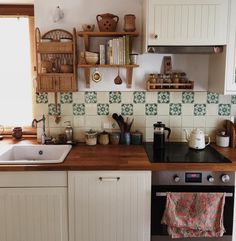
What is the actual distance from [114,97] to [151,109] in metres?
0.34

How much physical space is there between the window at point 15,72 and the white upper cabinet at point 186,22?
3.86 feet

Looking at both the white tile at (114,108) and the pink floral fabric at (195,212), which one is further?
the white tile at (114,108)

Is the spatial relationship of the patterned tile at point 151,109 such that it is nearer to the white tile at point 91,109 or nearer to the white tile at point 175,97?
the white tile at point 175,97

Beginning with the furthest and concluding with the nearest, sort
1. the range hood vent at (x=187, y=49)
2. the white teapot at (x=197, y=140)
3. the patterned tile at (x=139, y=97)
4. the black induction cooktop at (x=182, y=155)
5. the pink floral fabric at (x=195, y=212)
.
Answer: the patterned tile at (x=139, y=97) < the white teapot at (x=197, y=140) < the range hood vent at (x=187, y=49) < the black induction cooktop at (x=182, y=155) < the pink floral fabric at (x=195, y=212)

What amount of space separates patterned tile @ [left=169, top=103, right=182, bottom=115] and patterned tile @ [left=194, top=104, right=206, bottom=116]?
14 cm

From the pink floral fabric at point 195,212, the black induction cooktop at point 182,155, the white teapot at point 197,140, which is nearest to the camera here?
the pink floral fabric at point 195,212

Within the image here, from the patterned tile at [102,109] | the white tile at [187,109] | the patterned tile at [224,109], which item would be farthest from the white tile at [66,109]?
the patterned tile at [224,109]

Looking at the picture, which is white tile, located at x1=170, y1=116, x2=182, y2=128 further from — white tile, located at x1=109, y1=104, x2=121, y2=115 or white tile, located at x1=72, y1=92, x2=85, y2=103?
white tile, located at x1=72, y1=92, x2=85, y2=103

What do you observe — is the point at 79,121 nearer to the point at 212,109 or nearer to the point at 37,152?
the point at 37,152

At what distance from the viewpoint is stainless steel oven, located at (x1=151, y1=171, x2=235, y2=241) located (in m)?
2.00

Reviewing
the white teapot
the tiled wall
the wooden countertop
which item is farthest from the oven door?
the tiled wall

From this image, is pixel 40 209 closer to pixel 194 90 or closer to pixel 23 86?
pixel 23 86

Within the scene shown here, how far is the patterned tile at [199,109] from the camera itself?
8.49 feet

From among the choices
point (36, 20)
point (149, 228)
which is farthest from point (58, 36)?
point (149, 228)
